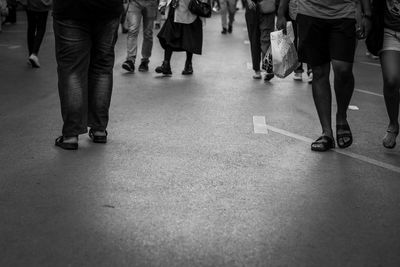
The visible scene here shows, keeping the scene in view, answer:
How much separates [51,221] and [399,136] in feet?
12.8

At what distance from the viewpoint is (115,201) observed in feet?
15.1

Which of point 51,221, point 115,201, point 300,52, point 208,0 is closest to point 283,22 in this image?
point 300,52

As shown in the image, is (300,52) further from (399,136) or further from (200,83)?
(200,83)

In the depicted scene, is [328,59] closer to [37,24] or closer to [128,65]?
[128,65]

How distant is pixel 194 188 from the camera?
496cm

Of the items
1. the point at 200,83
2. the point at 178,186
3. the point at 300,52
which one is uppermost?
the point at 300,52

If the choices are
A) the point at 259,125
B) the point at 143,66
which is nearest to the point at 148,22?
the point at 143,66

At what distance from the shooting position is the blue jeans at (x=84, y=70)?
598 cm

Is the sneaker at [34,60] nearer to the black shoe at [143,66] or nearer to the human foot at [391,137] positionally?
the black shoe at [143,66]

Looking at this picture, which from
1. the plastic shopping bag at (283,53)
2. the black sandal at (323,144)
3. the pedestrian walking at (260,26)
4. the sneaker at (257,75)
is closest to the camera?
the black sandal at (323,144)

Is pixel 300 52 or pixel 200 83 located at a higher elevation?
pixel 300 52

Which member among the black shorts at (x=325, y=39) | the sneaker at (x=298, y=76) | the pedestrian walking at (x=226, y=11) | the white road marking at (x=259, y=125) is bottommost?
the pedestrian walking at (x=226, y=11)

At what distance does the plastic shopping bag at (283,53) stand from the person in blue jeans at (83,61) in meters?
1.43

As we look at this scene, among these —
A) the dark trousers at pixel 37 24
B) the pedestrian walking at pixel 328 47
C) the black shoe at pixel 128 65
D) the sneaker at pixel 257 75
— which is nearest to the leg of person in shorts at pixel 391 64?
the pedestrian walking at pixel 328 47
